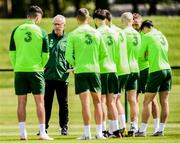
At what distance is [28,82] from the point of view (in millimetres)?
17938

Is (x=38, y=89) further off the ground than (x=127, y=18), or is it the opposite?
(x=127, y=18)

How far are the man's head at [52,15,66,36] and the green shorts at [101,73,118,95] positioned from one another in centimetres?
194

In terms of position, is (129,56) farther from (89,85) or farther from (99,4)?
(99,4)

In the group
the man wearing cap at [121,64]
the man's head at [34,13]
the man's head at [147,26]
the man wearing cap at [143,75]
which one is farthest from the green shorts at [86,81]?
the man wearing cap at [143,75]

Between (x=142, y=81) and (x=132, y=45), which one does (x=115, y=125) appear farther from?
(x=142, y=81)

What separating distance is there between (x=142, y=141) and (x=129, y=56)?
2.24 m

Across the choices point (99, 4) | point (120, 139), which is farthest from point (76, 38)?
point (99, 4)

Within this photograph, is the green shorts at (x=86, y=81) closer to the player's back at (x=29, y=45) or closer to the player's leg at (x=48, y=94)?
the player's back at (x=29, y=45)

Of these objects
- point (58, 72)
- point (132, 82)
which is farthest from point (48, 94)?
point (132, 82)

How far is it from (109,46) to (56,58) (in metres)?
2.05

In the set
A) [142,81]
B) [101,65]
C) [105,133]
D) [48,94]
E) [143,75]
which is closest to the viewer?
[101,65]

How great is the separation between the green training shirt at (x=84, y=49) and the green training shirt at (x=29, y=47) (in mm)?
458

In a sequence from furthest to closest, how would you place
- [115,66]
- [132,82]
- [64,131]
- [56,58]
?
[56,58] → [64,131] → [132,82] → [115,66]

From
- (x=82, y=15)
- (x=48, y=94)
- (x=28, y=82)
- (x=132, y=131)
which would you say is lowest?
(x=132, y=131)
